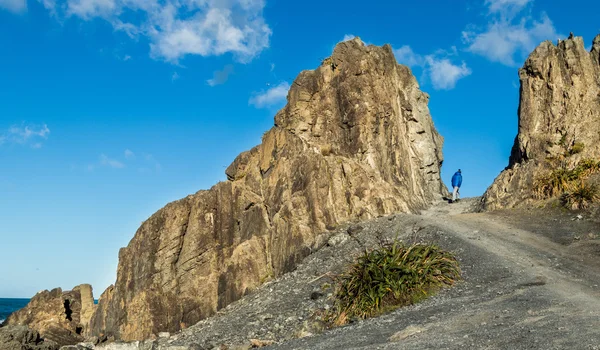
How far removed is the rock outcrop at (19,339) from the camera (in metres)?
20.8

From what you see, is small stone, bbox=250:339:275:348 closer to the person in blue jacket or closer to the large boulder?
the large boulder

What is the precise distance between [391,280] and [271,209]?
12.4 meters

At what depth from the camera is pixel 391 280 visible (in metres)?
17.4

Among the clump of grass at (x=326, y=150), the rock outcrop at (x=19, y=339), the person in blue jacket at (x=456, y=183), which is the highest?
the clump of grass at (x=326, y=150)

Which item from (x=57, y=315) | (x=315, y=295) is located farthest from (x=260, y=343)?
(x=57, y=315)

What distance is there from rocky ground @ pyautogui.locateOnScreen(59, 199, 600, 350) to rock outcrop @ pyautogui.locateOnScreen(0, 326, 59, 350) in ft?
11.9

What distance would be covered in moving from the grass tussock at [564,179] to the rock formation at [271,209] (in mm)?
7019

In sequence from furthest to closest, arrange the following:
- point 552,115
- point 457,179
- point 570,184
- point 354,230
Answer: point 457,179, point 552,115, point 570,184, point 354,230

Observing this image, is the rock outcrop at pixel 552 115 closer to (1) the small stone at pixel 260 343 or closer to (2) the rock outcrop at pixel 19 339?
(1) the small stone at pixel 260 343

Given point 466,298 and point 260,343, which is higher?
point 260,343

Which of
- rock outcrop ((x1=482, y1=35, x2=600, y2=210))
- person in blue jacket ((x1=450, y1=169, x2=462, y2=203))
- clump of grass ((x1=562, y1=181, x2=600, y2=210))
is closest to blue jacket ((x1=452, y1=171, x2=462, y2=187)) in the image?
person in blue jacket ((x1=450, y1=169, x2=462, y2=203))

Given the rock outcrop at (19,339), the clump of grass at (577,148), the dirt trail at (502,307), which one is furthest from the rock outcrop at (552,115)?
the rock outcrop at (19,339)

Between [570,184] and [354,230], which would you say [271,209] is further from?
[570,184]

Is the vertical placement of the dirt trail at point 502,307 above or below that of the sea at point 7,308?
below
